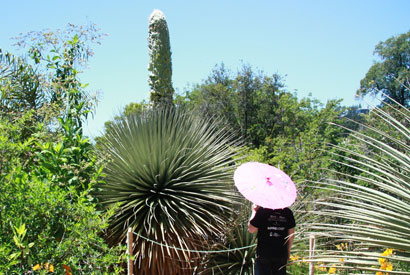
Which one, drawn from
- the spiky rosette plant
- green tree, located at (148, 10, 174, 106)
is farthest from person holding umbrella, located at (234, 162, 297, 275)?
green tree, located at (148, 10, 174, 106)

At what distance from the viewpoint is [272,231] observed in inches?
158

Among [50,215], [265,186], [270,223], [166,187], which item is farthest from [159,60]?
[50,215]

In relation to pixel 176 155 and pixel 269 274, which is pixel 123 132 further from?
pixel 269 274

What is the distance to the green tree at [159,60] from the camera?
23.9 ft

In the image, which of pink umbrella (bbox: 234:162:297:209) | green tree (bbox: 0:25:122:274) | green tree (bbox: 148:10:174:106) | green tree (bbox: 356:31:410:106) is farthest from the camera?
green tree (bbox: 356:31:410:106)

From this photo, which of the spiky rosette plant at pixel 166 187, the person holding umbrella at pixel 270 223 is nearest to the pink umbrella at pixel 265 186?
the person holding umbrella at pixel 270 223

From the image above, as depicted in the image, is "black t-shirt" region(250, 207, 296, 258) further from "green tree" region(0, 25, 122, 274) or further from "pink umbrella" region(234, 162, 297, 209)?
"green tree" region(0, 25, 122, 274)

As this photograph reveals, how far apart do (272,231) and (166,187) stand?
7.24 feet

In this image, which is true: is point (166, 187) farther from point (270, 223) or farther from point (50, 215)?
point (50, 215)

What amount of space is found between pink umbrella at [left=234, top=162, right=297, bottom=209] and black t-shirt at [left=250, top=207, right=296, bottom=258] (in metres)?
0.18

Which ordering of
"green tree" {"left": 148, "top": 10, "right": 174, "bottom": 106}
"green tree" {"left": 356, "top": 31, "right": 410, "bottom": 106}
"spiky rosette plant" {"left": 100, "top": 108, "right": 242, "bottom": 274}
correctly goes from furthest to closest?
1. "green tree" {"left": 356, "top": 31, "right": 410, "bottom": 106}
2. "green tree" {"left": 148, "top": 10, "right": 174, "bottom": 106}
3. "spiky rosette plant" {"left": 100, "top": 108, "right": 242, "bottom": 274}

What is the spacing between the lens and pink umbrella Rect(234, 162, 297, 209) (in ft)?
12.9

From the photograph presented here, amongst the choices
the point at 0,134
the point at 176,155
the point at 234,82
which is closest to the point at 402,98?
the point at 234,82

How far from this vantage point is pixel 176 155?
→ 19.3 feet
